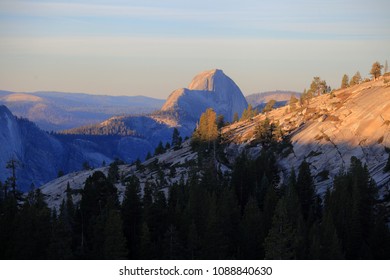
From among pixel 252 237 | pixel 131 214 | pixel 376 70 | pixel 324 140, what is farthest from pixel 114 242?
pixel 376 70

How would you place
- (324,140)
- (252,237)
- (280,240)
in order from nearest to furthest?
(280,240) < (252,237) < (324,140)

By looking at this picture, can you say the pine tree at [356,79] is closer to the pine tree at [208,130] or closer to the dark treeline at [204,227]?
the pine tree at [208,130]

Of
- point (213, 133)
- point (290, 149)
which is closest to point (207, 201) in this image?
point (290, 149)

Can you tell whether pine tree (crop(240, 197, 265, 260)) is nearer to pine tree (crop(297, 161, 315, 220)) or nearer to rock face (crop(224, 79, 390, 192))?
pine tree (crop(297, 161, 315, 220))

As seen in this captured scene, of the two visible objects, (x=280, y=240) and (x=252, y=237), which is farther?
(x=252, y=237)

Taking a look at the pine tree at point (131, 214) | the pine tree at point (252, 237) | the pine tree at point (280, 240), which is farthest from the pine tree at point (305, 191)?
the pine tree at point (280, 240)

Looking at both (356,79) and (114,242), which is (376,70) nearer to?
(356,79)

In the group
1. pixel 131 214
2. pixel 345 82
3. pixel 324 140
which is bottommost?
pixel 131 214

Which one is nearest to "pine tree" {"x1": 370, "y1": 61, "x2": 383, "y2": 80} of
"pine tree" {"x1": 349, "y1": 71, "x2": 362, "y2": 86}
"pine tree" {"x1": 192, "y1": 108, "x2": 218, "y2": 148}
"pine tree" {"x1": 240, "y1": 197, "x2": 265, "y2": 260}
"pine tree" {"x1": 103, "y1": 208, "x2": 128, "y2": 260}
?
"pine tree" {"x1": 349, "y1": 71, "x2": 362, "y2": 86}

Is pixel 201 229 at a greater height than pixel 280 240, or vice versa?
pixel 280 240

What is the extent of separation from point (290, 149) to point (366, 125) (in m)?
14.9

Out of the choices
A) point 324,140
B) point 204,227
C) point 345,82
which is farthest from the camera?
point 345,82

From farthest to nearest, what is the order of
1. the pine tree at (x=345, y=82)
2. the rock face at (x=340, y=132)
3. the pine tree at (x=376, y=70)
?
the pine tree at (x=345, y=82), the pine tree at (x=376, y=70), the rock face at (x=340, y=132)

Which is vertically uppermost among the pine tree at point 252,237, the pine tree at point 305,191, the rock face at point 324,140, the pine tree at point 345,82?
the pine tree at point 345,82
